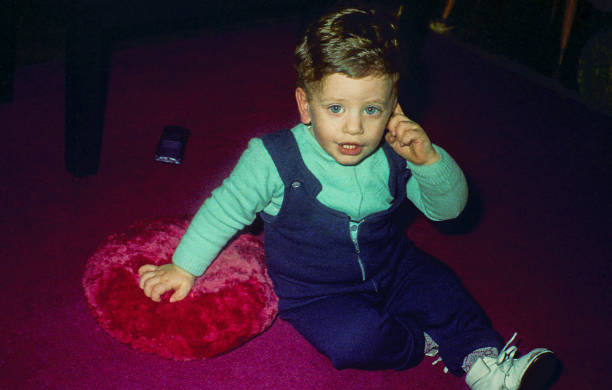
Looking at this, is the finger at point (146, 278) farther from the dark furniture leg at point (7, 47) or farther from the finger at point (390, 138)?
the dark furniture leg at point (7, 47)

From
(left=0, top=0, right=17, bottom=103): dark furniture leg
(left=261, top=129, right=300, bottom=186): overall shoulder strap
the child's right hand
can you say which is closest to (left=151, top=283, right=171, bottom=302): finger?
the child's right hand

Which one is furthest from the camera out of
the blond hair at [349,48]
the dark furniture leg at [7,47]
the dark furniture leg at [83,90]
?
the dark furniture leg at [7,47]

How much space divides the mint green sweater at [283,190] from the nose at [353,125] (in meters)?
0.10

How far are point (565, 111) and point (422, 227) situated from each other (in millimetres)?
941

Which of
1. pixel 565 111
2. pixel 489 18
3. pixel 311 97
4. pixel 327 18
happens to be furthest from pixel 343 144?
pixel 489 18

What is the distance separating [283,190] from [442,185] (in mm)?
280

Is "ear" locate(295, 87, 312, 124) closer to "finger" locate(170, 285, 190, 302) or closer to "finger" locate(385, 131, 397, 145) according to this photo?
"finger" locate(385, 131, 397, 145)

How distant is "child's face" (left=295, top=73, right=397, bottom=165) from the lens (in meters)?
0.73

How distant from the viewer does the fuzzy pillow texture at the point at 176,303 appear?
0.86 meters

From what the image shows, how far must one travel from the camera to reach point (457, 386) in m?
0.98

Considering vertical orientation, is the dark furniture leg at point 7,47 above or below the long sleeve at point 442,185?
below

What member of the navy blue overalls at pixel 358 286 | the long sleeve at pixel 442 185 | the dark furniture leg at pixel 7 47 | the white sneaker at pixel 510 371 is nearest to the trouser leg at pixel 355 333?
the navy blue overalls at pixel 358 286

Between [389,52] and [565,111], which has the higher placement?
[389,52]

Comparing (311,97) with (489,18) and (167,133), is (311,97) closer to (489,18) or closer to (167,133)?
(167,133)
